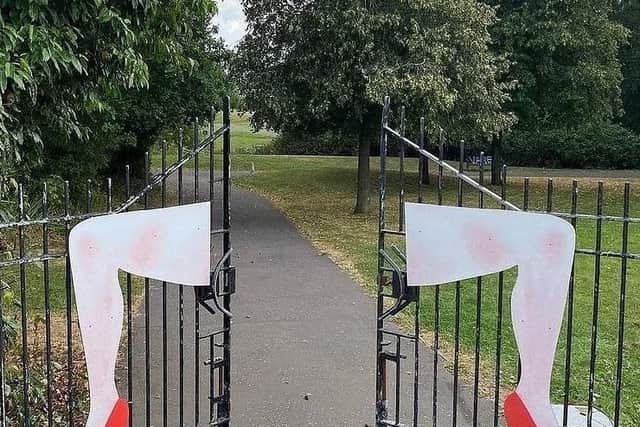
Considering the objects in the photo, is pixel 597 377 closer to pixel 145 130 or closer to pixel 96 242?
pixel 96 242

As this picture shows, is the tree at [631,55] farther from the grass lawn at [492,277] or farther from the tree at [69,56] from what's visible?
the tree at [69,56]

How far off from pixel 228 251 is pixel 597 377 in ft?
11.7

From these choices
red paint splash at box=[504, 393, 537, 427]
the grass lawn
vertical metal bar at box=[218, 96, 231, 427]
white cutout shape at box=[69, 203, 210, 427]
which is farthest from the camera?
the grass lawn

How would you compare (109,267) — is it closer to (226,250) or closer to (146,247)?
(146,247)

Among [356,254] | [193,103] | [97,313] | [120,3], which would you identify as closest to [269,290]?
[356,254]

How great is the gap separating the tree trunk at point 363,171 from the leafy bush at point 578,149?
49.5 feet

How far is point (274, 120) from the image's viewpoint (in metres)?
14.7

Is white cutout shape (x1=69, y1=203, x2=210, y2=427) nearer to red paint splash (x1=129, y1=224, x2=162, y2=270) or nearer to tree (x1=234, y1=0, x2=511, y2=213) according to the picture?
red paint splash (x1=129, y1=224, x2=162, y2=270)

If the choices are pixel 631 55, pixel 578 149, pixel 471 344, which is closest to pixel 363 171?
pixel 471 344

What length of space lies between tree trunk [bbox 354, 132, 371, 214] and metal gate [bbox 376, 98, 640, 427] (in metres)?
6.87

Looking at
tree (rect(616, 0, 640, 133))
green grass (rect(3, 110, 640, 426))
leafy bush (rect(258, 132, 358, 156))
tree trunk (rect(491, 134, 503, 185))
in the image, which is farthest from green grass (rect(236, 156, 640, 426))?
leafy bush (rect(258, 132, 358, 156))

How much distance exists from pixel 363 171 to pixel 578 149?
18366mm

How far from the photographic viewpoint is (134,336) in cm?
705

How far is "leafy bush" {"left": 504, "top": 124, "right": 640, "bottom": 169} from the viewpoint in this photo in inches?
1209
